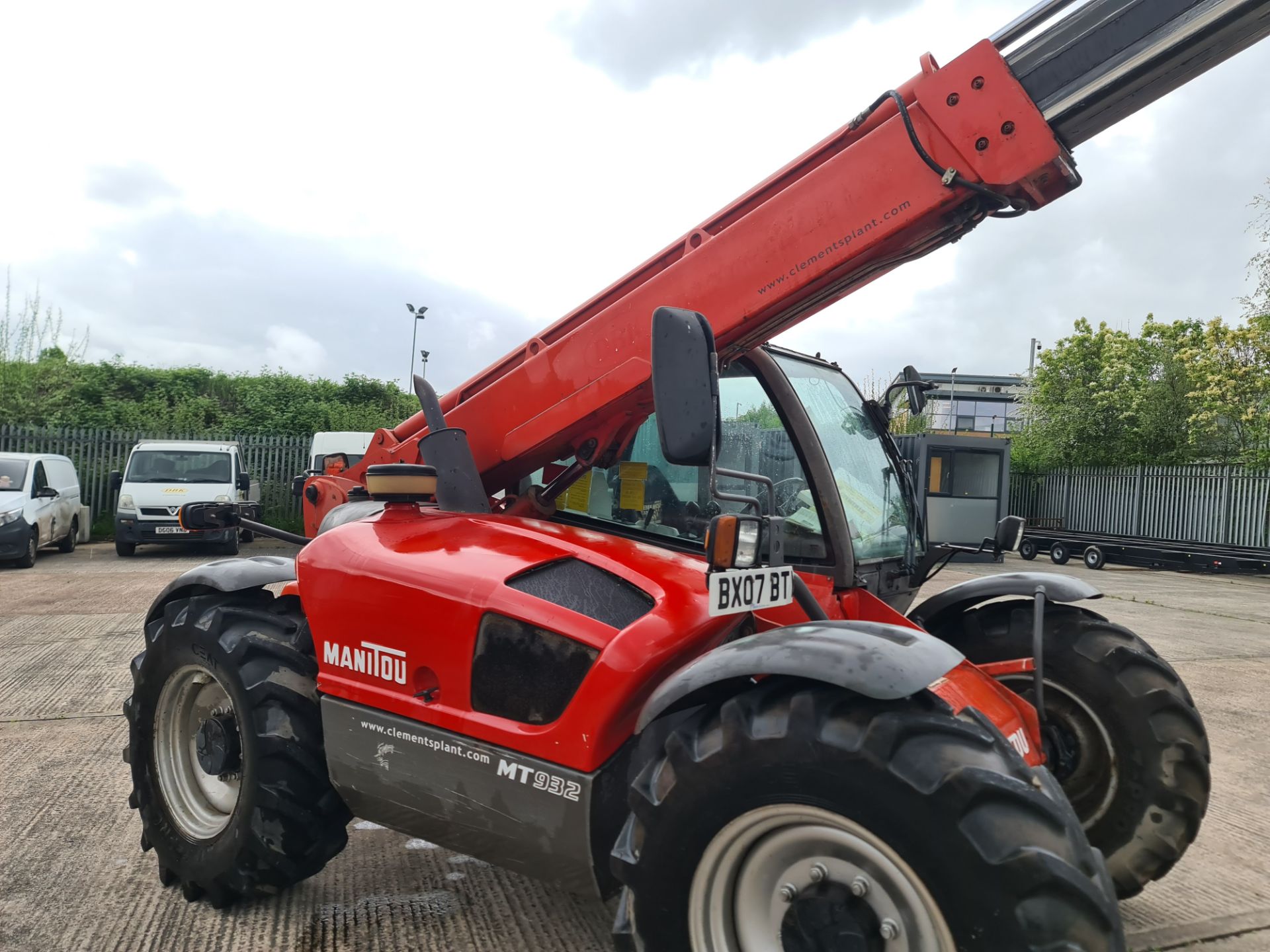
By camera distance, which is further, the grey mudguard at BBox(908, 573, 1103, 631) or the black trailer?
the black trailer

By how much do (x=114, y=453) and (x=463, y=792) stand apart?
18491mm

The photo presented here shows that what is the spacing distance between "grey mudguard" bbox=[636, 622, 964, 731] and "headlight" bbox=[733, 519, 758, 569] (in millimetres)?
235

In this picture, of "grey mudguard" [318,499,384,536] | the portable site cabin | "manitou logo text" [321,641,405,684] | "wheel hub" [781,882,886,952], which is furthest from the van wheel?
the portable site cabin

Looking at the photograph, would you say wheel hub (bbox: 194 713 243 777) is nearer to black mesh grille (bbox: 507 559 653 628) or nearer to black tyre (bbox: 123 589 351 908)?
black tyre (bbox: 123 589 351 908)

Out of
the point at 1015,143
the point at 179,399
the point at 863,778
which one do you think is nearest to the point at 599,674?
the point at 863,778

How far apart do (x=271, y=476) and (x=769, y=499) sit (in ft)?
59.1

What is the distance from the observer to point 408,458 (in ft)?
11.6

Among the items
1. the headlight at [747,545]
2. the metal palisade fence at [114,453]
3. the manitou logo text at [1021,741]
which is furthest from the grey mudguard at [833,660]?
the metal palisade fence at [114,453]

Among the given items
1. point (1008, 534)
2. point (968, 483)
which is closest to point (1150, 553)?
point (968, 483)

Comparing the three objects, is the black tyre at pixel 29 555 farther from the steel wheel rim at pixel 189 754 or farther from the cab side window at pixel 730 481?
the cab side window at pixel 730 481

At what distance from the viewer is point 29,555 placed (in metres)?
12.1

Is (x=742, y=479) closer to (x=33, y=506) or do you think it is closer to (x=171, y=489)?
(x=33, y=506)

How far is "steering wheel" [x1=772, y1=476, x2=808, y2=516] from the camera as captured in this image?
293cm

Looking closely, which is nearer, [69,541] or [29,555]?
[29,555]
